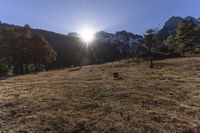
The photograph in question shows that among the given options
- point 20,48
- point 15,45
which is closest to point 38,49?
point 20,48

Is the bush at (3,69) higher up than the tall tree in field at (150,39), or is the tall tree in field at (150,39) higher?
the tall tree in field at (150,39)

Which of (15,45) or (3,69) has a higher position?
(15,45)

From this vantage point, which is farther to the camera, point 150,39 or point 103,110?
point 150,39

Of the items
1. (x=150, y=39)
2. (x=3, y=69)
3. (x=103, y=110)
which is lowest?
(x=103, y=110)

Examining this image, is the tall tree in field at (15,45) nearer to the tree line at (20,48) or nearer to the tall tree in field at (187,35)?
the tree line at (20,48)

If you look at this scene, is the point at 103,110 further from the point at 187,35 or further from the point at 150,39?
the point at 187,35

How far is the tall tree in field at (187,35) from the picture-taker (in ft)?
215

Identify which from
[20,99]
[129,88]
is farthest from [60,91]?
[129,88]

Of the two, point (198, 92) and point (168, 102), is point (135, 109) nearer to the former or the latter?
point (168, 102)

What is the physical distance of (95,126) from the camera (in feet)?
39.4

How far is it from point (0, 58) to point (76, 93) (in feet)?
127

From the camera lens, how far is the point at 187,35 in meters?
65.8

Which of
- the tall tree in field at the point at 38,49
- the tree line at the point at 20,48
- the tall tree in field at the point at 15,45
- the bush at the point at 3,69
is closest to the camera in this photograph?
the tall tree in field at the point at 15,45

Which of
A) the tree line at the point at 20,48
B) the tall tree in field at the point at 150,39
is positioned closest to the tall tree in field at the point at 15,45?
the tree line at the point at 20,48
